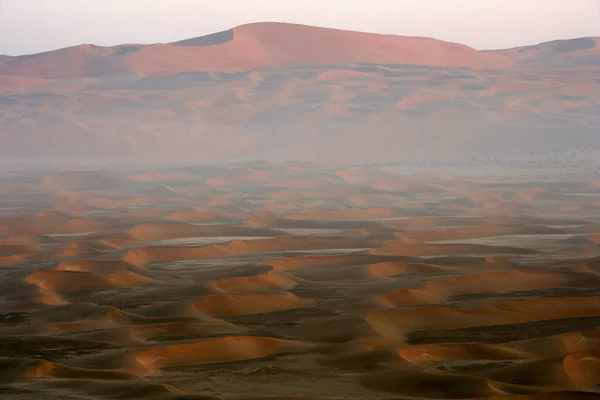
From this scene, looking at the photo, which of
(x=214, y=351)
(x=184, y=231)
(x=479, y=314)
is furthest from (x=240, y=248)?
(x=214, y=351)

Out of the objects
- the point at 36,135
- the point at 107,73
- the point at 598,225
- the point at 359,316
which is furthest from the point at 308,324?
the point at 107,73

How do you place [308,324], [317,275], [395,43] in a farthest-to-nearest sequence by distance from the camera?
[395,43] < [317,275] < [308,324]

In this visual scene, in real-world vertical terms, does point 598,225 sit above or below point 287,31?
below

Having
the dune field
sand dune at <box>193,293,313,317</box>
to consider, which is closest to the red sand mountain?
the dune field

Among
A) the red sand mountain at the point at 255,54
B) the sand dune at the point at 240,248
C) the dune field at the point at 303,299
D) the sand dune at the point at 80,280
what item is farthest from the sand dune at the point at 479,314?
the red sand mountain at the point at 255,54

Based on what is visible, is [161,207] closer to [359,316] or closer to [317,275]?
[317,275]

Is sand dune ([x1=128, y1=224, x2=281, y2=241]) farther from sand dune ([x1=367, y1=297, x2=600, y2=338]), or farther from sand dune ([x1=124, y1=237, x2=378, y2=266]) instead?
sand dune ([x1=367, y1=297, x2=600, y2=338])
